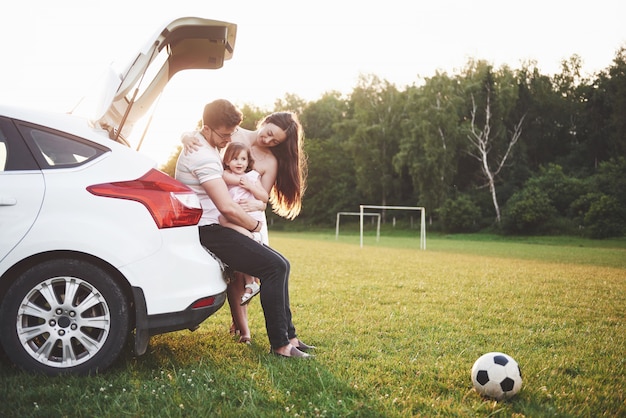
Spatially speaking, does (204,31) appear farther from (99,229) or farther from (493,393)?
(493,393)

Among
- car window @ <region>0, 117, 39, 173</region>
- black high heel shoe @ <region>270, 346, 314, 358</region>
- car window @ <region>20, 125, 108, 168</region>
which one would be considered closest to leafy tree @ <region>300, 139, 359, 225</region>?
black high heel shoe @ <region>270, 346, 314, 358</region>

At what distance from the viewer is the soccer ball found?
10.6 feet

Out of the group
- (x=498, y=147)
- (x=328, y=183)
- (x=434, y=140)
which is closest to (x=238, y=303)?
(x=434, y=140)

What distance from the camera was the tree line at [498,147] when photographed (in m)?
35.4

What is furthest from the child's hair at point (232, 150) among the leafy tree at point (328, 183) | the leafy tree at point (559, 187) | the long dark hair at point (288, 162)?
the leafy tree at point (328, 183)

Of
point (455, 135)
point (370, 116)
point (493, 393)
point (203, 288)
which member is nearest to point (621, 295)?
point (493, 393)

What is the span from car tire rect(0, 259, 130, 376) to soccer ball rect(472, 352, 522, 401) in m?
2.37

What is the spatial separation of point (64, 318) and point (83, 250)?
479 mm

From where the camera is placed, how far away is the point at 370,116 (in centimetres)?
4838

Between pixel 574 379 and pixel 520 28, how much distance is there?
1827 inches

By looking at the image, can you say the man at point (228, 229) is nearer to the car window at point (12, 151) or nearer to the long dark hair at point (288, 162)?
the long dark hair at point (288, 162)

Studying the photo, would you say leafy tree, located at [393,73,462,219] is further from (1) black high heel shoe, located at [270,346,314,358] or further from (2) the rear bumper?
(2) the rear bumper

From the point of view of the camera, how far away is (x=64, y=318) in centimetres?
328

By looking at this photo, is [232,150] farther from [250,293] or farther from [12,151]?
[12,151]
